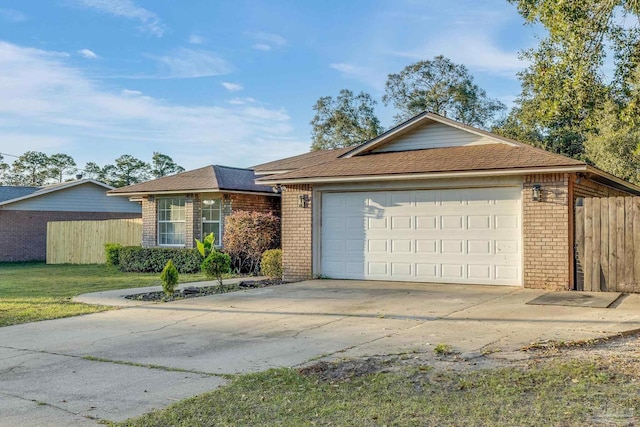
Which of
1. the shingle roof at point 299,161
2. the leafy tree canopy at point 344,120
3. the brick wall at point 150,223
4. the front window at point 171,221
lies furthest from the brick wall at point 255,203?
the leafy tree canopy at point 344,120

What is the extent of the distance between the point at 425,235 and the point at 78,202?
22914 millimetres

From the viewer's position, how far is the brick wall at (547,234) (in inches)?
460

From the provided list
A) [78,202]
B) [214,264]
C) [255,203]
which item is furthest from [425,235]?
[78,202]

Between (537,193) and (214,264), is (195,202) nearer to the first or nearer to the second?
(214,264)

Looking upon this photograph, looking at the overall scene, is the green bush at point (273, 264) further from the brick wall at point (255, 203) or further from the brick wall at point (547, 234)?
the brick wall at point (547, 234)

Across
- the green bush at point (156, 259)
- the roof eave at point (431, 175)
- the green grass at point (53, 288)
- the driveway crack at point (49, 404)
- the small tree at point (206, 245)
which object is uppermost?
the roof eave at point (431, 175)

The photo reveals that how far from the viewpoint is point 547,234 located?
1181 cm

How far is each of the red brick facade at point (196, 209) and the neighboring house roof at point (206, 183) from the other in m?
0.37

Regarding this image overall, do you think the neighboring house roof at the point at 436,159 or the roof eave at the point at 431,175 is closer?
the roof eave at the point at 431,175

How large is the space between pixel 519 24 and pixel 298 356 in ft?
32.5

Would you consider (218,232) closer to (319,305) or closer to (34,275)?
(34,275)

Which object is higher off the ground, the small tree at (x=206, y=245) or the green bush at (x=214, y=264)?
the small tree at (x=206, y=245)

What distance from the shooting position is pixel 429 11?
14898mm

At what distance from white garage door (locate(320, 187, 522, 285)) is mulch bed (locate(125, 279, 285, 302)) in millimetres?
1829
